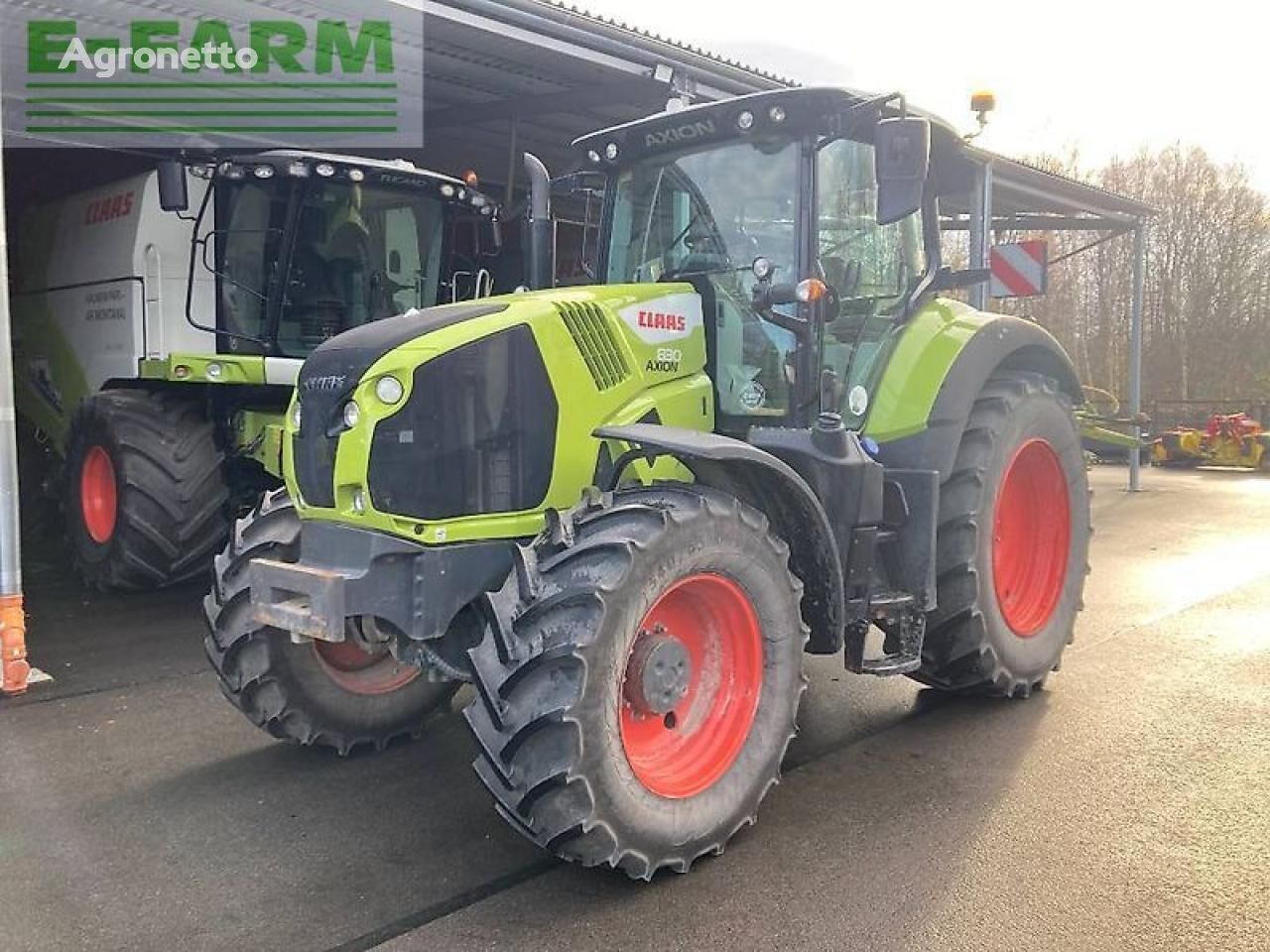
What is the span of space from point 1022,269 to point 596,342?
701cm

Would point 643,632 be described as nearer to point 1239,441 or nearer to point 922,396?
point 922,396

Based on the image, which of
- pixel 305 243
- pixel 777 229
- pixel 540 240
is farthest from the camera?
pixel 305 243

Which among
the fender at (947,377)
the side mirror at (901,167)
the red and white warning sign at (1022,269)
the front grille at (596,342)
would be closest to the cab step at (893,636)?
the fender at (947,377)

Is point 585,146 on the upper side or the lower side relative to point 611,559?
upper

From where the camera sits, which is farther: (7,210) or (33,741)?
(7,210)

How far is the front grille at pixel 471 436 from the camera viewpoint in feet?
11.3

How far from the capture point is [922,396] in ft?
14.7

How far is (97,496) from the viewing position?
7.94 m

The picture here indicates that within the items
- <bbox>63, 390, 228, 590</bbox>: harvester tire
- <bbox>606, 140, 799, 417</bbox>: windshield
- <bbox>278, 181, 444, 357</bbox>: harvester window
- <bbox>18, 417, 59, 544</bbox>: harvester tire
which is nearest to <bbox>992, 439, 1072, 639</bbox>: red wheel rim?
<bbox>606, 140, 799, 417</bbox>: windshield

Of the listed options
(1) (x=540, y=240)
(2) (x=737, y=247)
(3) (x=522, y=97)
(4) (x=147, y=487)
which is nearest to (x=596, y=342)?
(2) (x=737, y=247)

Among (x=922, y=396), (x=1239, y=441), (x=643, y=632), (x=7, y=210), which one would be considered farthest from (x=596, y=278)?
(x=1239, y=441)

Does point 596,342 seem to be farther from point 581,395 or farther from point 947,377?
point 947,377

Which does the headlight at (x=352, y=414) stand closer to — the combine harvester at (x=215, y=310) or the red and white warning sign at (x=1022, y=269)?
the combine harvester at (x=215, y=310)

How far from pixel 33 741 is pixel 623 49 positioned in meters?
5.66
